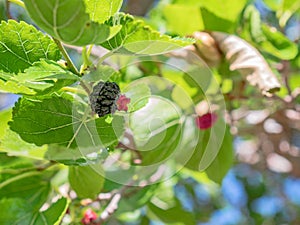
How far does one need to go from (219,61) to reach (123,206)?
0.32m

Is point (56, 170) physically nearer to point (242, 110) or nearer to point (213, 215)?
point (242, 110)

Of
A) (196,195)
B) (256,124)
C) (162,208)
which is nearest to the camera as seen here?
(162,208)

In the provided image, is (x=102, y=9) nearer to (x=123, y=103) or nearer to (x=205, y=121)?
(x=123, y=103)

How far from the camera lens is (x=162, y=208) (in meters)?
1.20

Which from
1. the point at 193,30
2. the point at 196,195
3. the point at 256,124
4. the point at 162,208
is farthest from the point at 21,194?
the point at 196,195

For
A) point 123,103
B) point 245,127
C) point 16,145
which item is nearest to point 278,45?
point 245,127

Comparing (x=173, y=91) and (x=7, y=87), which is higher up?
(x=7, y=87)

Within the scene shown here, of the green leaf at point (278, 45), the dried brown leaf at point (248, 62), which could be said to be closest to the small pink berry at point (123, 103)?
the dried brown leaf at point (248, 62)

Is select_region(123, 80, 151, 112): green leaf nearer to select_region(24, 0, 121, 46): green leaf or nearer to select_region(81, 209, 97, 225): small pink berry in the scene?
select_region(24, 0, 121, 46): green leaf

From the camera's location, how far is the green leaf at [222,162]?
3.50ft

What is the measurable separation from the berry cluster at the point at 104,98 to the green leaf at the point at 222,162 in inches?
16.3

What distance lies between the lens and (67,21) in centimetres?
55

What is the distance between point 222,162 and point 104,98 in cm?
46

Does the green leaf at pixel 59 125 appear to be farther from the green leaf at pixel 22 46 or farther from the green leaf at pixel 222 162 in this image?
the green leaf at pixel 222 162
